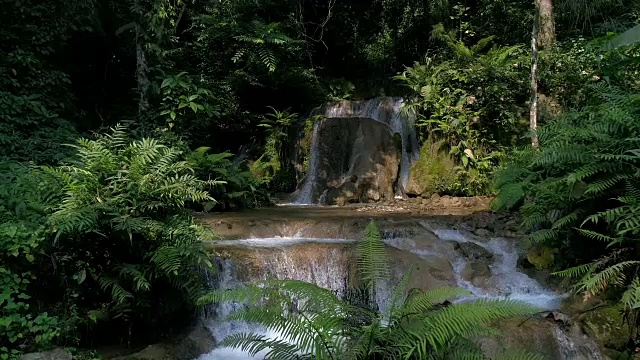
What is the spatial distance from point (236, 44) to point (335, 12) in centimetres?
536

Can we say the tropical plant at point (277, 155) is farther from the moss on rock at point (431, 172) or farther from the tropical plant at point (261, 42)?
the moss on rock at point (431, 172)

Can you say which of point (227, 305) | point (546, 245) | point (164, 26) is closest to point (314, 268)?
point (227, 305)

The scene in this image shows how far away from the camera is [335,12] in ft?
56.3

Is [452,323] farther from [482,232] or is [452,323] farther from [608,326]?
[482,232]

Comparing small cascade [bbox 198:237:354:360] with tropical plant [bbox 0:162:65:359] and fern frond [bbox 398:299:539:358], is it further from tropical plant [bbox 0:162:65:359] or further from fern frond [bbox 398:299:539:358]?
fern frond [bbox 398:299:539:358]

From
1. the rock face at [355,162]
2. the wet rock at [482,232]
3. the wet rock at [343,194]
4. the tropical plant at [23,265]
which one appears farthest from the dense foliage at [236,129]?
the wet rock at [343,194]

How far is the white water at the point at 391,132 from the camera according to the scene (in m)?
11.5

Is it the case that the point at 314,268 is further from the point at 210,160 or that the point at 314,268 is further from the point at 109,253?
the point at 210,160

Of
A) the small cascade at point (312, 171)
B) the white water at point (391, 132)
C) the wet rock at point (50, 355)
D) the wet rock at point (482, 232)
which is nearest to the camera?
the wet rock at point (50, 355)

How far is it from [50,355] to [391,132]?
31.3ft

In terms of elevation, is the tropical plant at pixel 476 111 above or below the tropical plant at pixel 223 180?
above

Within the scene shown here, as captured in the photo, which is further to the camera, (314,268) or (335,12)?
(335,12)

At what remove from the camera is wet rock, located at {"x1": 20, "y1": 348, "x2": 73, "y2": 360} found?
356 cm

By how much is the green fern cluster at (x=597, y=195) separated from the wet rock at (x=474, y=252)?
0.83 metres
